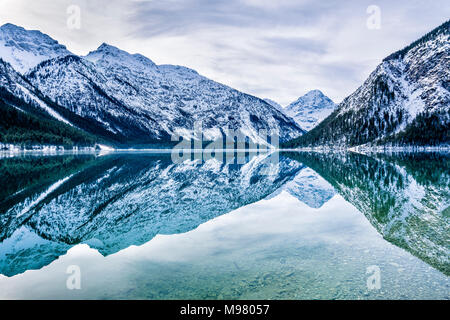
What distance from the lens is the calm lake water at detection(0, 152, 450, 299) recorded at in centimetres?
1273

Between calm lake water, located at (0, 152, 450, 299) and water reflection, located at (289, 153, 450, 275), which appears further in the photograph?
water reflection, located at (289, 153, 450, 275)

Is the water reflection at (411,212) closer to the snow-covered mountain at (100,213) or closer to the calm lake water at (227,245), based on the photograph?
the calm lake water at (227,245)

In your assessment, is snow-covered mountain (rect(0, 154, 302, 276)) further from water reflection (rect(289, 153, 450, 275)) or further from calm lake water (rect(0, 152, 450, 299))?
water reflection (rect(289, 153, 450, 275))

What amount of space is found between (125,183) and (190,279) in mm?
33760

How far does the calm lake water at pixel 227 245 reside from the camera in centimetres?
1273

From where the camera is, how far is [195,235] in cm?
2094

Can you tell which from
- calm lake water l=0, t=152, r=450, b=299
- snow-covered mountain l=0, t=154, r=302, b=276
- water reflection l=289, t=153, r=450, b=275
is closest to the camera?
calm lake water l=0, t=152, r=450, b=299

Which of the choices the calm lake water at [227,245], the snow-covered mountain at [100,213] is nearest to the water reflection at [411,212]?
the calm lake water at [227,245]

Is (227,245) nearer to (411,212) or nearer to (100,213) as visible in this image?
(100,213)

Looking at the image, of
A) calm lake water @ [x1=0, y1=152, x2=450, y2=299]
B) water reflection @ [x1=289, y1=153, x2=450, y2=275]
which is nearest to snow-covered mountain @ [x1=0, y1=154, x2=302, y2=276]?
calm lake water @ [x1=0, y1=152, x2=450, y2=299]

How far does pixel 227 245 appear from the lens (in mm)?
18578
